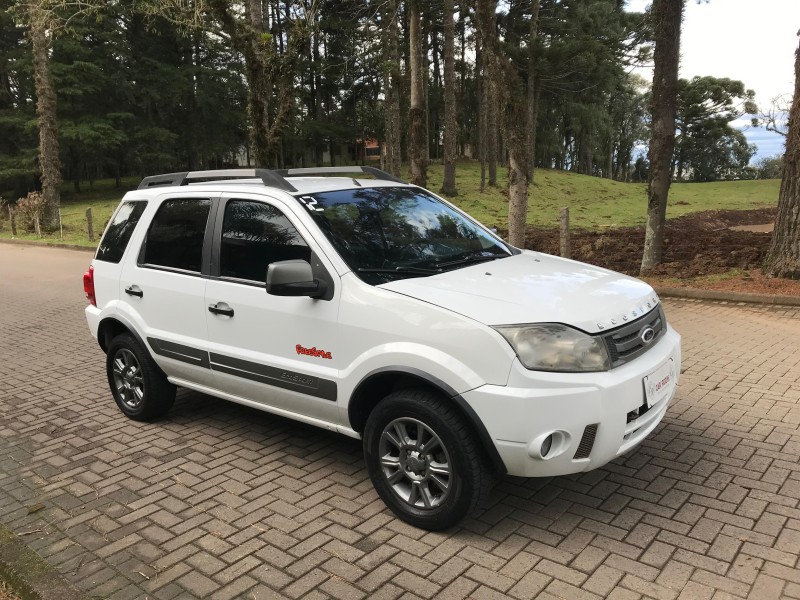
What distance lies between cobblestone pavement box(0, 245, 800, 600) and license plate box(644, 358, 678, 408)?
0.64 meters

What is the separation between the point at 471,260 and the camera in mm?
4273

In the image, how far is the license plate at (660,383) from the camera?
3.46 meters

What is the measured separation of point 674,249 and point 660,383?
9666 millimetres

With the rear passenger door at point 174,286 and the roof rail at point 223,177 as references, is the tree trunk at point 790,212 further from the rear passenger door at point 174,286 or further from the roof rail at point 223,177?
the rear passenger door at point 174,286

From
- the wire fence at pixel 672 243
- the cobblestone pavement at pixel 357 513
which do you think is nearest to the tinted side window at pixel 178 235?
the cobblestone pavement at pixel 357 513

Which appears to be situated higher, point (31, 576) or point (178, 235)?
point (178, 235)

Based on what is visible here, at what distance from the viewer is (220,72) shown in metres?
41.3

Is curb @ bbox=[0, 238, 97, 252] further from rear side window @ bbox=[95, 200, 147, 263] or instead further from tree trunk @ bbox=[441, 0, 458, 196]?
tree trunk @ bbox=[441, 0, 458, 196]

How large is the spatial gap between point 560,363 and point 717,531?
1.29 meters

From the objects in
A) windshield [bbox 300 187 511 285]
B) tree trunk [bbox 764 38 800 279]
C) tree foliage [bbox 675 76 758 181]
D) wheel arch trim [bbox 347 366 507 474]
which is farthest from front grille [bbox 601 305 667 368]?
tree foliage [bbox 675 76 758 181]

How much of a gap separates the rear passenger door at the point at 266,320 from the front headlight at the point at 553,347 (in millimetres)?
1104

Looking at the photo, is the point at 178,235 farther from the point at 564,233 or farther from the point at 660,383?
the point at 564,233

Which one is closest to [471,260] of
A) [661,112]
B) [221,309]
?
[221,309]

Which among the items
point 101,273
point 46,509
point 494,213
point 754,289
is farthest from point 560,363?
point 494,213
